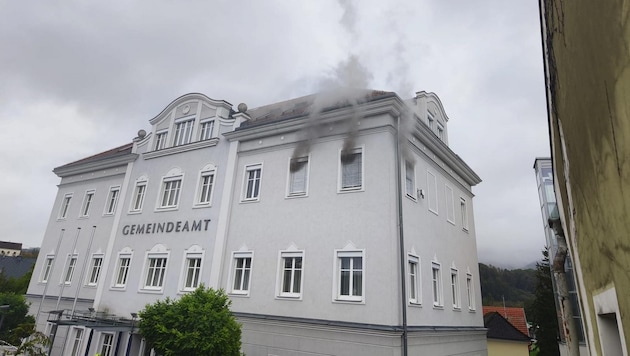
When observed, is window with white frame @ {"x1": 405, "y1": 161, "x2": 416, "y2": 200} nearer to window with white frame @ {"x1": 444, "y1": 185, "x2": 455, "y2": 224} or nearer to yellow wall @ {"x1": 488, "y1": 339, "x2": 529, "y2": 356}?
window with white frame @ {"x1": 444, "y1": 185, "x2": 455, "y2": 224}

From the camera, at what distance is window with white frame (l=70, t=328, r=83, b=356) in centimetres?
2020

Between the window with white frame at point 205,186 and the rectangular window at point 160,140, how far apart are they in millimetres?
4175

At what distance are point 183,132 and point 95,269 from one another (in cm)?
921

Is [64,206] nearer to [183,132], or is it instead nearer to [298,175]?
[183,132]

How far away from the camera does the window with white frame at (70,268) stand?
2297 centimetres

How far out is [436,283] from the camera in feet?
53.5

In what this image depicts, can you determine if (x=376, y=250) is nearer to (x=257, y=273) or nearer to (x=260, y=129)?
(x=257, y=273)

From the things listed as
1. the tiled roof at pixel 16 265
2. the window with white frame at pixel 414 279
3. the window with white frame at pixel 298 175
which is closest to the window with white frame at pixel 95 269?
the window with white frame at pixel 298 175

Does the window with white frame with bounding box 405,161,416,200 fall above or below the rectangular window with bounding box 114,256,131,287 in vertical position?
above

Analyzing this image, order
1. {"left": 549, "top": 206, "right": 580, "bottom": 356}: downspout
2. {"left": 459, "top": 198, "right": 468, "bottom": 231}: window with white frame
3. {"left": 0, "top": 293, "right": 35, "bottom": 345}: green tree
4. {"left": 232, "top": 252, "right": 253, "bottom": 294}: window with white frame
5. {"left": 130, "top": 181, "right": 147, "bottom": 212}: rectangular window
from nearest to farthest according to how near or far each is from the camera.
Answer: {"left": 549, "top": 206, "right": 580, "bottom": 356}: downspout < {"left": 232, "top": 252, "right": 253, "bottom": 294}: window with white frame < {"left": 459, "top": 198, "right": 468, "bottom": 231}: window with white frame < {"left": 130, "top": 181, "right": 147, "bottom": 212}: rectangular window < {"left": 0, "top": 293, "right": 35, "bottom": 345}: green tree

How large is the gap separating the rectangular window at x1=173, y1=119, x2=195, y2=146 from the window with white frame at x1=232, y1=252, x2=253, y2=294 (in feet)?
25.0

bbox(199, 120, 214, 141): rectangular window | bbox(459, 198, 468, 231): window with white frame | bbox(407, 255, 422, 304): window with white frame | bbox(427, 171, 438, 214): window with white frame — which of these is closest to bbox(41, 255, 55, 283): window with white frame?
bbox(199, 120, 214, 141): rectangular window

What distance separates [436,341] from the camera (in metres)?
14.8

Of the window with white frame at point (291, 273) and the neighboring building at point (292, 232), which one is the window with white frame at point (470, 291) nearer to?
the neighboring building at point (292, 232)
